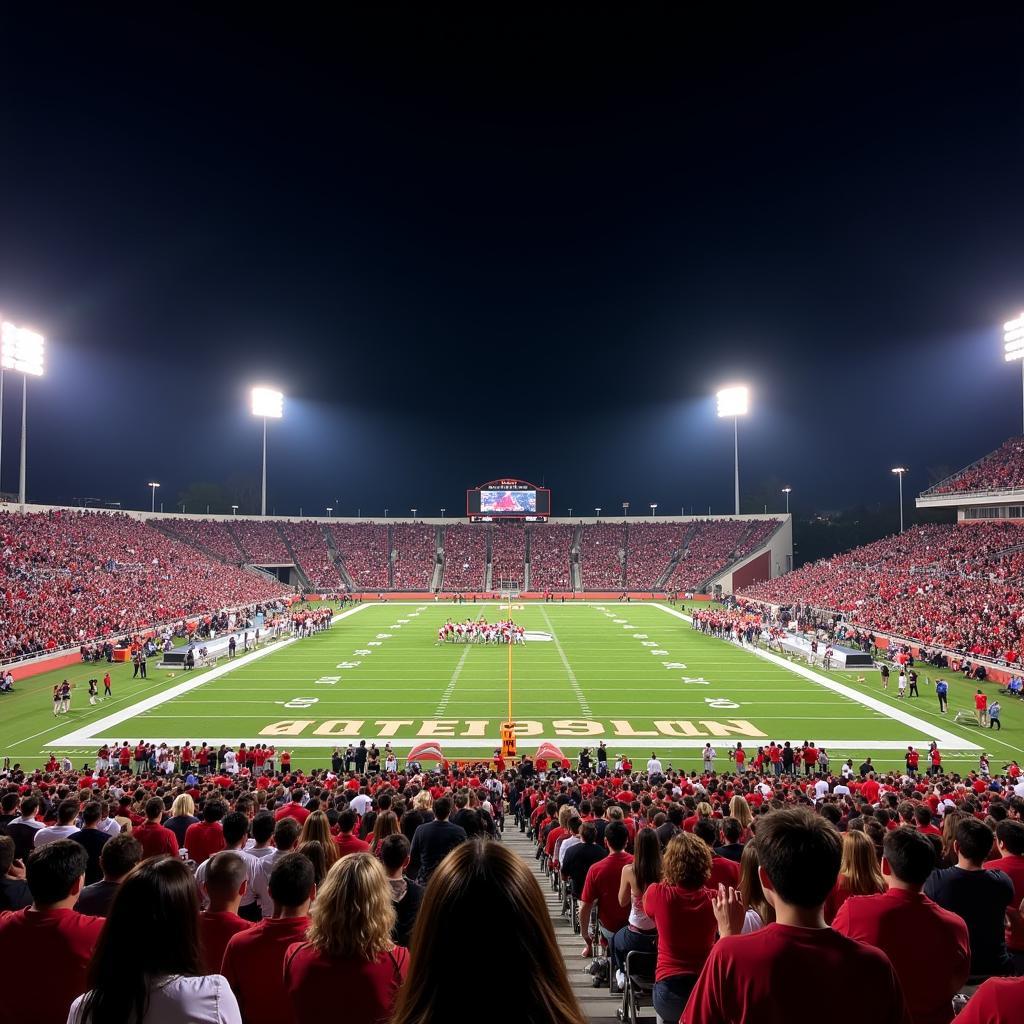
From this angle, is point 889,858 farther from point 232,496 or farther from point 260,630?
point 232,496

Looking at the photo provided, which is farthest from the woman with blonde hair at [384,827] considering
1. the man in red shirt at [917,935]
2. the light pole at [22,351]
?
the light pole at [22,351]

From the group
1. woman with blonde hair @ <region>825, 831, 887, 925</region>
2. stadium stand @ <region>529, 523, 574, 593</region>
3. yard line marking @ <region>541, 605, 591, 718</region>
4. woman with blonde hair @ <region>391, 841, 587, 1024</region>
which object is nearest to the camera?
woman with blonde hair @ <region>391, 841, 587, 1024</region>

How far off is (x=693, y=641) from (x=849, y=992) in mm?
39199

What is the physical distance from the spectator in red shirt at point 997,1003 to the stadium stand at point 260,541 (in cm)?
7289

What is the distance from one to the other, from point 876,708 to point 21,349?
4724cm

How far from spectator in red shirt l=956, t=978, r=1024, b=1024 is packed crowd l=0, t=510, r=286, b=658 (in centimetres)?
3376

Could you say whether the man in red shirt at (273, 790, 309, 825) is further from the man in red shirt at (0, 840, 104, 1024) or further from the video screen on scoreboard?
the video screen on scoreboard

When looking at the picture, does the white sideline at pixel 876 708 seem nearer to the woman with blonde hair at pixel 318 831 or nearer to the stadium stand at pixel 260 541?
the woman with blonde hair at pixel 318 831

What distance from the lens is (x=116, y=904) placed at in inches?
89.3

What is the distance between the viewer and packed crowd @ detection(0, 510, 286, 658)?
33.2m

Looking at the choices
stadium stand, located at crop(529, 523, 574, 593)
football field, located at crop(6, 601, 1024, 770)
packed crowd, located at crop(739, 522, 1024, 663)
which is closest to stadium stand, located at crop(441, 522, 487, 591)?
stadium stand, located at crop(529, 523, 574, 593)

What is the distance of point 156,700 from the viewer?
25.6 meters


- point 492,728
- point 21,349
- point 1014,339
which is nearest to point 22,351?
point 21,349

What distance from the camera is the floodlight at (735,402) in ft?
245
